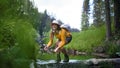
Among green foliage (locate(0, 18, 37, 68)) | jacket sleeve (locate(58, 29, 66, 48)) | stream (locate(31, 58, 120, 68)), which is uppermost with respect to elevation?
green foliage (locate(0, 18, 37, 68))

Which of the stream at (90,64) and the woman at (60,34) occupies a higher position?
the woman at (60,34)

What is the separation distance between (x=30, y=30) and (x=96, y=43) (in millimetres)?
18111

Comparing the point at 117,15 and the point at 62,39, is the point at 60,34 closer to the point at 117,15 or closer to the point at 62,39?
the point at 62,39

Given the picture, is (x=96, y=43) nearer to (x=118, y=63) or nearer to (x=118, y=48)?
(x=118, y=48)

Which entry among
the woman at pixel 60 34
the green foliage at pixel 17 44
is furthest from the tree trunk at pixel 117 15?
the green foliage at pixel 17 44

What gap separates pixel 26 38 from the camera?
3.32 feet

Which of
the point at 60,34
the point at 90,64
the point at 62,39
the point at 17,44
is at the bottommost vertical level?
the point at 90,64

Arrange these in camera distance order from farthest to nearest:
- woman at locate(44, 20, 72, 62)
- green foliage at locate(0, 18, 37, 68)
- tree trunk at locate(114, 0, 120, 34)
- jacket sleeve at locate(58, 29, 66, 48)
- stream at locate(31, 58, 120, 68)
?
tree trunk at locate(114, 0, 120, 34) → jacket sleeve at locate(58, 29, 66, 48) → woman at locate(44, 20, 72, 62) → stream at locate(31, 58, 120, 68) → green foliage at locate(0, 18, 37, 68)

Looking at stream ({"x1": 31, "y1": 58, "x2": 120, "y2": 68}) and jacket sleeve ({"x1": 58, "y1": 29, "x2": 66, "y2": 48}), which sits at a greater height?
jacket sleeve ({"x1": 58, "y1": 29, "x2": 66, "y2": 48})

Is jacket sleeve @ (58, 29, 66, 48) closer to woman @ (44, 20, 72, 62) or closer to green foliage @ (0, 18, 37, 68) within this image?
woman @ (44, 20, 72, 62)

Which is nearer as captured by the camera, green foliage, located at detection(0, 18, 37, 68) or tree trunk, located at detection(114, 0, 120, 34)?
green foliage, located at detection(0, 18, 37, 68)

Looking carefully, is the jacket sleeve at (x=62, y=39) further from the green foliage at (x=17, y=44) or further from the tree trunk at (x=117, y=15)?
the tree trunk at (x=117, y=15)

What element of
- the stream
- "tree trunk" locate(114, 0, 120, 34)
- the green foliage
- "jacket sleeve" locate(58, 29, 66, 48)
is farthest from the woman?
"tree trunk" locate(114, 0, 120, 34)

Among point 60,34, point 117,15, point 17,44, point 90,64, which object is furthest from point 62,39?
point 117,15
